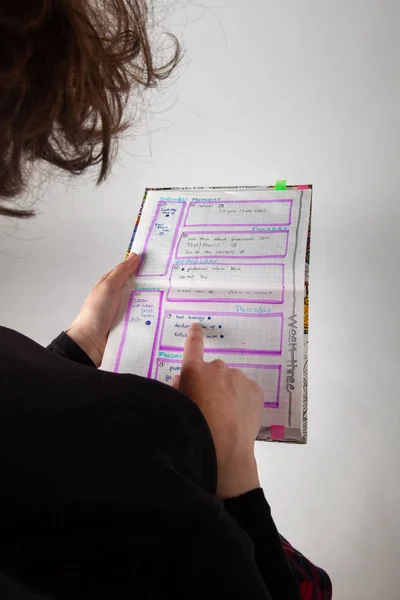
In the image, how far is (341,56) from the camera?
1.18 meters

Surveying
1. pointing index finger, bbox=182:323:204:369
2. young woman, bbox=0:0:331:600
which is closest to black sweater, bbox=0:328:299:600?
young woman, bbox=0:0:331:600

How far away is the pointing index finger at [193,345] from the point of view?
62 centimetres

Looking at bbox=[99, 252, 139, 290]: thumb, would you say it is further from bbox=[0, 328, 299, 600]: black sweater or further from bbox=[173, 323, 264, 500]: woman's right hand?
bbox=[0, 328, 299, 600]: black sweater

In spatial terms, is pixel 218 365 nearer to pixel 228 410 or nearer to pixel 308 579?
pixel 228 410

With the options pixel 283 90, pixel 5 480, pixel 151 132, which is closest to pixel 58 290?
pixel 151 132

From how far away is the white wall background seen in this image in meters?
0.85

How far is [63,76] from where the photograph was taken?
1.33ft

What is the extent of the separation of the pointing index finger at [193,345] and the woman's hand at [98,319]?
0.12 metres

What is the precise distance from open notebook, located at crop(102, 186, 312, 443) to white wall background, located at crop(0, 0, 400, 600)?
289 millimetres

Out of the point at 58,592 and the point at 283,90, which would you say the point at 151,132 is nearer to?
the point at 283,90

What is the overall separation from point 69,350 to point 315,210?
63 cm

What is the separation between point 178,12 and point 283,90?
38 cm

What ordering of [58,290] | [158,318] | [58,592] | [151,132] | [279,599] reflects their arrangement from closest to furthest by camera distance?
[58,592] < [279,599] < [158,318] < [58,290] < [151,132]

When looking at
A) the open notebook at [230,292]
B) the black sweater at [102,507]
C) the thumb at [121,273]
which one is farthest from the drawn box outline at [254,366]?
the black sweater at [102,507]
